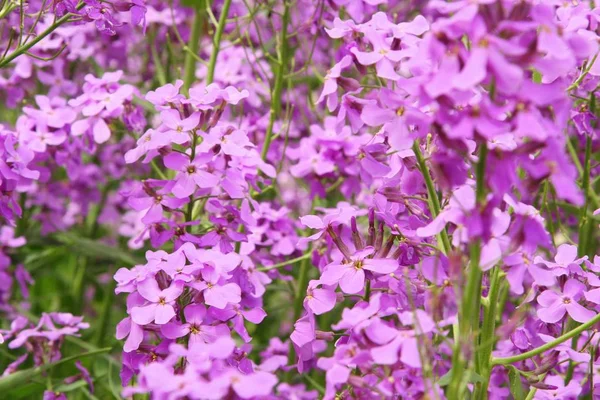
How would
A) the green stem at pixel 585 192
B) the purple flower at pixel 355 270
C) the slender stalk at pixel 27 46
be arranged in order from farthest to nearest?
the green stem at pixel 585 192
the slender stalk at pixel 27 46
the purple flower at pixel 355 270

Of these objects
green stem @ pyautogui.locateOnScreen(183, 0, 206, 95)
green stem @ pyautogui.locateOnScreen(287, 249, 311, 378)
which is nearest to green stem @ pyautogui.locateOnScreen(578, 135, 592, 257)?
green stem @ pyautogui.locateOnScreen(287, 249, 311, 378)

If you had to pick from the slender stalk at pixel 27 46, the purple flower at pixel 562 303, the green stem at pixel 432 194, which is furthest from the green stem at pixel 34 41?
the purple flower at pixel 562 303

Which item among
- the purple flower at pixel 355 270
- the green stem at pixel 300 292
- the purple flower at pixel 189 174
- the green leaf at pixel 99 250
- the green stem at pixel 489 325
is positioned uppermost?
the purple flower at pixel 189 174

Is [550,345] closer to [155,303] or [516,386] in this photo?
[516,386]

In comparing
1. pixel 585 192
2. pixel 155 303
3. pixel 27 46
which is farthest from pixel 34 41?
pixel 585 192

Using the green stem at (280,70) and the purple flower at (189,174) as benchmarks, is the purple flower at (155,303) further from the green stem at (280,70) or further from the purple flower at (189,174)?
the green stem at (280,70)

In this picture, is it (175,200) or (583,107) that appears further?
(583,107)

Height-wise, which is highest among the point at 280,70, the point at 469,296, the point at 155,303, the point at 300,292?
the point at 280,70

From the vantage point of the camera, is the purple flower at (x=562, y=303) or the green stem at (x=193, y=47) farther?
the green stem at (x=193, y=47)

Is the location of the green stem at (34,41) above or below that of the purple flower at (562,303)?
above

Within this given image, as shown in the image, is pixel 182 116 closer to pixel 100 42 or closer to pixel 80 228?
pixel 100 42

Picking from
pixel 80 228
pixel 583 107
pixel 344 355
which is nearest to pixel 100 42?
pixel 80 228
